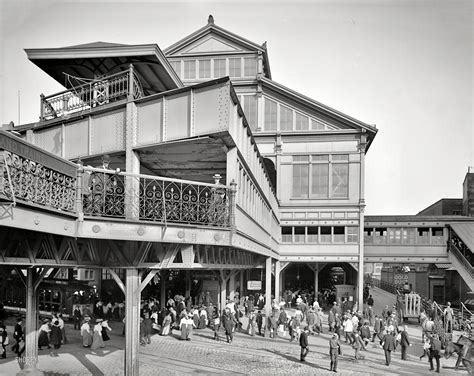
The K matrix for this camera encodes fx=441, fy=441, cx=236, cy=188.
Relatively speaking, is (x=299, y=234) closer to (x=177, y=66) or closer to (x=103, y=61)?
(x=177, y=66)

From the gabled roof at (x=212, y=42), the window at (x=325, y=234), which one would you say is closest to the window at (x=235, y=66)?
the gabled roof at (x=212, y=42)

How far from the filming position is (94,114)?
51.5 feet

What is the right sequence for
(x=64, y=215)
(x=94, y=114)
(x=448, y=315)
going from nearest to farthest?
(x=64, y=215)
(x=94, y=114)
(x=448, y=315)

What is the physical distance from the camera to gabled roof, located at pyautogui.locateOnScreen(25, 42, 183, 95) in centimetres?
1741

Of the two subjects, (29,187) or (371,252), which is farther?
(371,252)

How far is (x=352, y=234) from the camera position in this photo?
34688mm

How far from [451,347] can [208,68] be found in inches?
1090

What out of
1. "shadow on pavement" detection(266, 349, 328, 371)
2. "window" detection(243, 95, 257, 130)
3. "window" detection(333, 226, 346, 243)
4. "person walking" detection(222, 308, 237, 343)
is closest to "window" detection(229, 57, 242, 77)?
"window" detection(243, 95, 257, 130)

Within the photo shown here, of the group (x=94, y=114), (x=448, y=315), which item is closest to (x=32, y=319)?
(x=94, y=114)

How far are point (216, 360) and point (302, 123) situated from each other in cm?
2346

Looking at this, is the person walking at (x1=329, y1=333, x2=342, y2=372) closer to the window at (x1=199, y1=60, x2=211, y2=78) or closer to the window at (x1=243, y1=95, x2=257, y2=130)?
the window at (x1=243, y1=95, x2=257, y2=130)

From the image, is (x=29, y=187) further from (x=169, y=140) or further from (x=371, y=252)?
(x=371, y=252)

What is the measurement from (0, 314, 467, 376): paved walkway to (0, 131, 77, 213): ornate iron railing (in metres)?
7.90

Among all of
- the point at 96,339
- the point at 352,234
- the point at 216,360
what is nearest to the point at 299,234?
the point at 352,234
